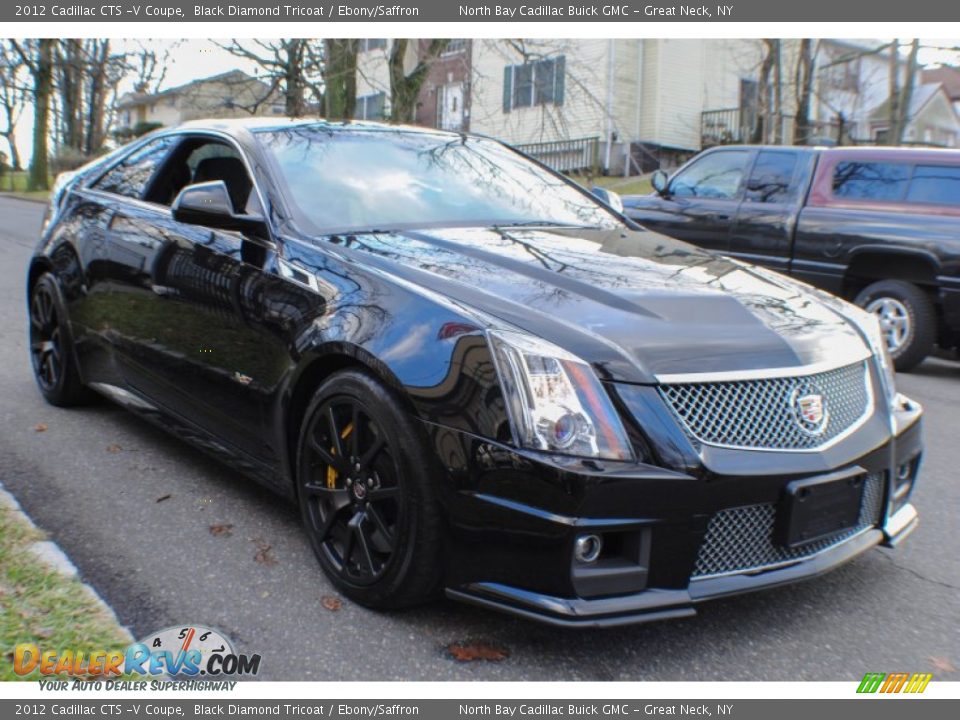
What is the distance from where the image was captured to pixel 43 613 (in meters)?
2.94

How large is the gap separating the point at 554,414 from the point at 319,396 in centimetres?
98

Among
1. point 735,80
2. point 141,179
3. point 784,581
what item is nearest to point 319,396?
point 784,581

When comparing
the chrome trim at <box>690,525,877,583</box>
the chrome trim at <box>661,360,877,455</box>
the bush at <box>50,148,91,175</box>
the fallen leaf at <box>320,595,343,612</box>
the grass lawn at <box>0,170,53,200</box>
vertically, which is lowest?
the fallen leaf at <box>320,595,343,612</box>

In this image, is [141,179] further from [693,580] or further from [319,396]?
[693,580]

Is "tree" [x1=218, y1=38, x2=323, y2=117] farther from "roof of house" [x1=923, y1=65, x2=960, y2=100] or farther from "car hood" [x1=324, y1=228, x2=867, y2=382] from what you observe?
"roof of house" [x1=923, y1=65, x2=960, y2=100]

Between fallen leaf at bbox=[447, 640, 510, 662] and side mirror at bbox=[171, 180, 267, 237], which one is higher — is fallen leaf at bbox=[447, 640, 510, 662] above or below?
below

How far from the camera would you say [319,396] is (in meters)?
3.29

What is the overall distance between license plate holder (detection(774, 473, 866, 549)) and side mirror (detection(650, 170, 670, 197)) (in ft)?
22.0

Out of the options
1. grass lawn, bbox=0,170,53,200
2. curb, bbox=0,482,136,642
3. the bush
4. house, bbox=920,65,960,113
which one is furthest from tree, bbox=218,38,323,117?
house, bbox=920,65,960,113

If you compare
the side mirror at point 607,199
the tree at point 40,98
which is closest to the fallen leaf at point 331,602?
the side mirror at point 607,199

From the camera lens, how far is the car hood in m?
2.82

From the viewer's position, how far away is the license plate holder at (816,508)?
2.80 meters

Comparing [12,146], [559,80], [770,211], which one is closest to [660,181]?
[770,211]

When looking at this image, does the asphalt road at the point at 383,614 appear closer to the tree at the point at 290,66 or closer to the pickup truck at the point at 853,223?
the pickup truck at the point at 853,223
